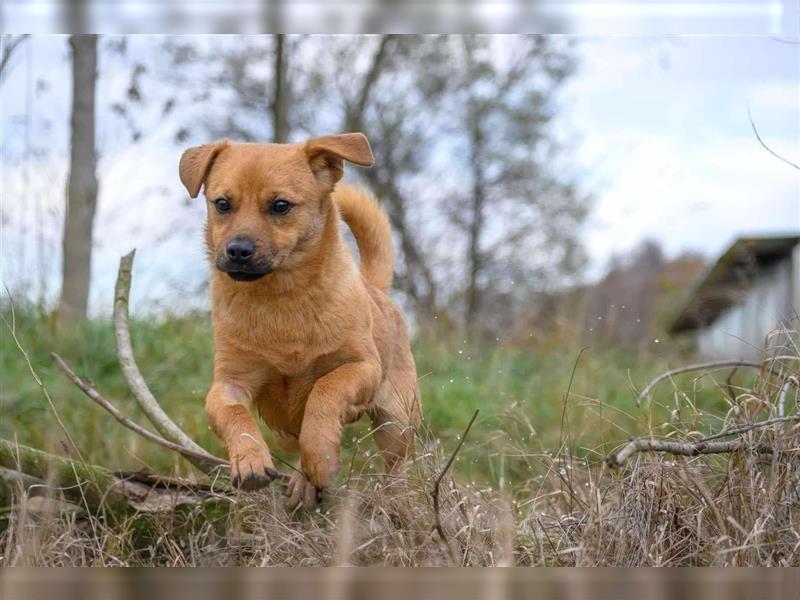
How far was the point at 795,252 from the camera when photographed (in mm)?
11148

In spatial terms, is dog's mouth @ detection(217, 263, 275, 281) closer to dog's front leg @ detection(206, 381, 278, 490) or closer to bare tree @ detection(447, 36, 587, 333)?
dog's front leg @ detection(206, 381, 278, 490)

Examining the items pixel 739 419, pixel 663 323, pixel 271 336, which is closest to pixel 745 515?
pixel 739 419

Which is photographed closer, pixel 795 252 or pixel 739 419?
pixel 739 419

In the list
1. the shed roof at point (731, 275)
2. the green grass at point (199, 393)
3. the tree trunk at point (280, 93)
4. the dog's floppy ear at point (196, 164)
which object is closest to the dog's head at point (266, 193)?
the dog's floppy ear at point (196, 164)

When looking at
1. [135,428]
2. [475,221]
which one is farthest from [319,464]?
[475,221]

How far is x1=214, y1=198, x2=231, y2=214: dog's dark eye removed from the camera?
3514 millimetres

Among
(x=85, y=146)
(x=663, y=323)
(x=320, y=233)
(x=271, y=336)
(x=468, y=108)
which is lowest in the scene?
(x=663, y=323)

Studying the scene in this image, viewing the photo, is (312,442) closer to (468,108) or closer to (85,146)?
(85,146)

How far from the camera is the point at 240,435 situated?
320cm

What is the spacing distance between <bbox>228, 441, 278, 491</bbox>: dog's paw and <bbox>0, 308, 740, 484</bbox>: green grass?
1774 mm

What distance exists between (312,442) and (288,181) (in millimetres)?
944

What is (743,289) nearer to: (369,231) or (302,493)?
(369,231)

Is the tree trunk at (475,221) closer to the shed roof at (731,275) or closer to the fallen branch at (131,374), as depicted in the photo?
the shed roof at (731,275)

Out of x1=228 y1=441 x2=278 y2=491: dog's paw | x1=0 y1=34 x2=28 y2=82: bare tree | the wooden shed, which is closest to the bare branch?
x1=0 y1=34 x2=28 y2=82: bare tree
